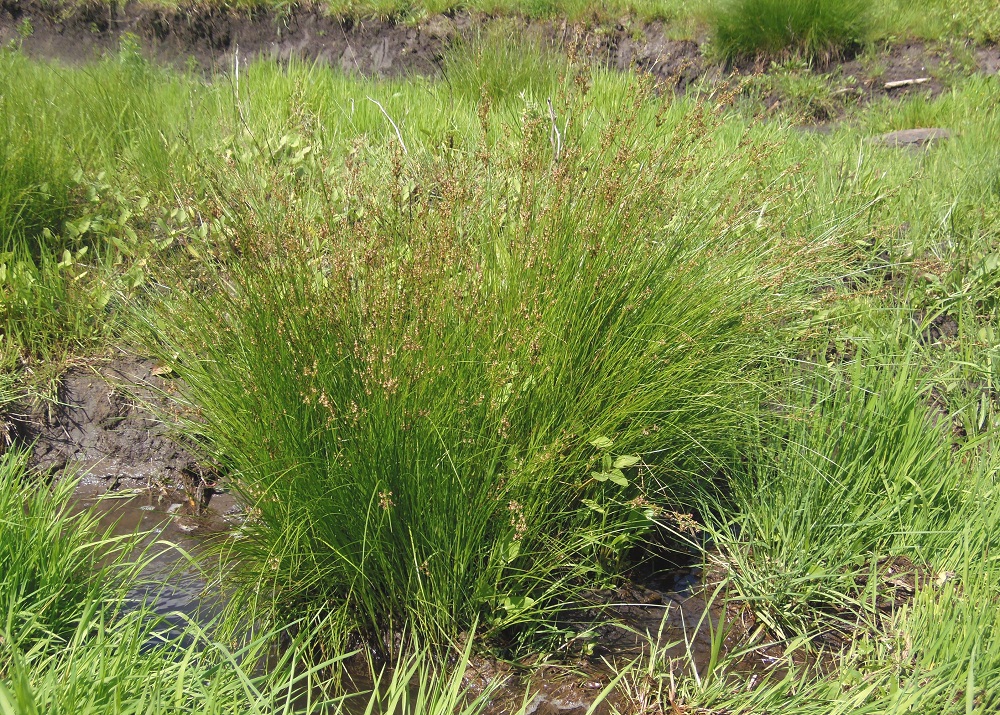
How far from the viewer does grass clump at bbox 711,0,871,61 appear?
770 cm

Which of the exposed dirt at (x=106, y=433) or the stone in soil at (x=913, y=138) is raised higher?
the stone in soil at (x=913, y=138)

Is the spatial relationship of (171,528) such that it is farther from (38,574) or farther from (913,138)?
(913,138)

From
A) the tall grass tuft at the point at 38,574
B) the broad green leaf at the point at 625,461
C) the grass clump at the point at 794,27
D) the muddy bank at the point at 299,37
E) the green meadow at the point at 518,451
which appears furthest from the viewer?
the muddy bank at the point at 299,37

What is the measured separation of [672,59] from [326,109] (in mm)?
4894

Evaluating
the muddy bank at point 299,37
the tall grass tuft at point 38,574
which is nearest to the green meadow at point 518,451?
the tall grass tuft at point 38,574

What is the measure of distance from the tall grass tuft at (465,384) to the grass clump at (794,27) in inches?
236

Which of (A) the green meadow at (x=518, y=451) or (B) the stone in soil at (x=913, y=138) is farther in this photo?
(B) the stone in soil at (x=913, y=138)

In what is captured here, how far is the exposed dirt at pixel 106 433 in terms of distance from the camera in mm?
3096

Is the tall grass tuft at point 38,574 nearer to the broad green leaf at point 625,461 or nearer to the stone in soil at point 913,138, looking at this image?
the broad green leaf at point 625,461

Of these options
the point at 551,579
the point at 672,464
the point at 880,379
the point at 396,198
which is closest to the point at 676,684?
the point at 551,579

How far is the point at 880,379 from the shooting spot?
9.04 feet

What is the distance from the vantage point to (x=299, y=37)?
9.61 metres

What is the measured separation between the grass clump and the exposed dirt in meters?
6.67

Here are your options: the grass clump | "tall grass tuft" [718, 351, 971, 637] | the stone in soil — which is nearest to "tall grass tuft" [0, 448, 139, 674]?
"tall grass tuft" [718, 351, 971, 637]
